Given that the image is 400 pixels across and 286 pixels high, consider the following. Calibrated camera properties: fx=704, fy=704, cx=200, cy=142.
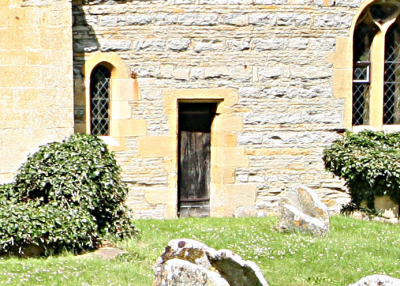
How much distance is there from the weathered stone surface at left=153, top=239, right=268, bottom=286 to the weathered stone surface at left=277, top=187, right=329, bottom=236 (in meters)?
3.46

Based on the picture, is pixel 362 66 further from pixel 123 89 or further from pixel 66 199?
pixel 66 199

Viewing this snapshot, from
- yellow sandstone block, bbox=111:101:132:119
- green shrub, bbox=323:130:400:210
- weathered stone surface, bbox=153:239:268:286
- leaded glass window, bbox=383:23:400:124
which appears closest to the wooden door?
yellow sandstone block, bbox=111:101:132:119

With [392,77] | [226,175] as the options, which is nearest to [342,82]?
[392,77]

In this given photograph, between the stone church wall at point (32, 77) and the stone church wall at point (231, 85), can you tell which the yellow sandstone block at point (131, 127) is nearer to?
the stone church wall at point (231, 85)

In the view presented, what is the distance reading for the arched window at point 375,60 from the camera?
1205 cm

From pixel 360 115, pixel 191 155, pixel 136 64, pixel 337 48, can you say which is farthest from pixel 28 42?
pixel 360 115

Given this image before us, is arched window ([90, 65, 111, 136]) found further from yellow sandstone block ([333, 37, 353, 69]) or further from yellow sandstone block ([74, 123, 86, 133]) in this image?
yellow sandstone block ([333, 37, 353, 69])

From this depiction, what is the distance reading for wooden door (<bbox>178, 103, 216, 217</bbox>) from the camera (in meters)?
11.8

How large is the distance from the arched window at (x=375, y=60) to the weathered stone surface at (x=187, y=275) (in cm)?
711

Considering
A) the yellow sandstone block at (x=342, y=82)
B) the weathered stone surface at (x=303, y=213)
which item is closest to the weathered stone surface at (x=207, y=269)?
the weathered stone surface at (x=303, y=213)

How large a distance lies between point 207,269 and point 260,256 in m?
2.57

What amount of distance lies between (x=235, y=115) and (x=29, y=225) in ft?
14.3

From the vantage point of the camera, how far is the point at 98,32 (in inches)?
435

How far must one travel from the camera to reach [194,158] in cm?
1180
